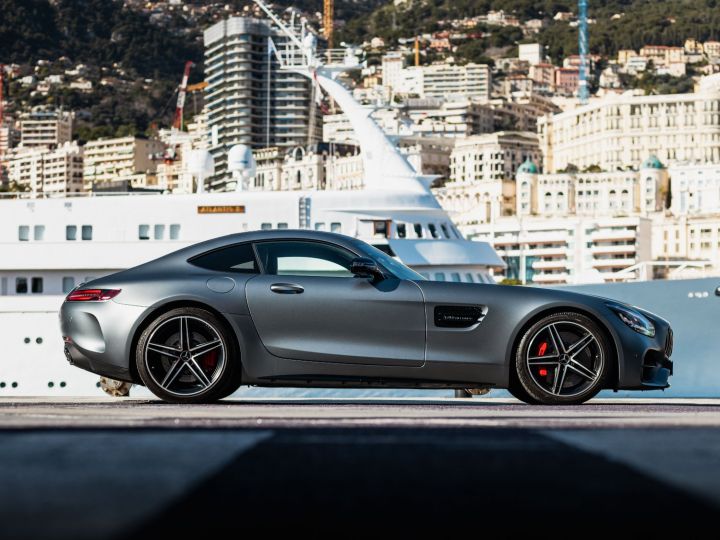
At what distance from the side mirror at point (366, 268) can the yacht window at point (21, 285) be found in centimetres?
2074

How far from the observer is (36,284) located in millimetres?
28312

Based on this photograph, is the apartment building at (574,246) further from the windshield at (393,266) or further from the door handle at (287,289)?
the door handle at (287,289)

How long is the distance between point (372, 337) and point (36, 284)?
819 inches

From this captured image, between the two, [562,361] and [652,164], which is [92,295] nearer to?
[562,361]

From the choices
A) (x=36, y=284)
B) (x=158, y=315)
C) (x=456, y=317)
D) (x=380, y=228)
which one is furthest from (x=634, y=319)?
(x=380, y=228)

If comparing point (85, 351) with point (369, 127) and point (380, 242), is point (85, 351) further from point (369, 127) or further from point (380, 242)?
point (369, 127)

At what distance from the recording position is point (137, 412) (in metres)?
7.17

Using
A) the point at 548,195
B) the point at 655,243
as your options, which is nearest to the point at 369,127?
the point at 655,243

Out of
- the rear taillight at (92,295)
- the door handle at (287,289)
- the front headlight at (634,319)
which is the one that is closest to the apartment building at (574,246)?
the front headlight at (634,319)

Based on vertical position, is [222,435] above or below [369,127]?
below

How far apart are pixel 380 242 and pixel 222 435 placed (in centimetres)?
2467

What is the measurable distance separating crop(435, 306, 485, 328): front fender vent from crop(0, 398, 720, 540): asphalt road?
308cm

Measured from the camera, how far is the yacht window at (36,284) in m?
28.2

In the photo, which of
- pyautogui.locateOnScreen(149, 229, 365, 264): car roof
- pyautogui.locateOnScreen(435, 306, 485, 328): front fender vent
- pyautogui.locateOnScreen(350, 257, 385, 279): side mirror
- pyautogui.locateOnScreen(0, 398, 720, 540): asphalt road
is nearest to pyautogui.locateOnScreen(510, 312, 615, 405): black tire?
pyautogui.locateOnScreen(435, 306, 485, 328): front fender vent
